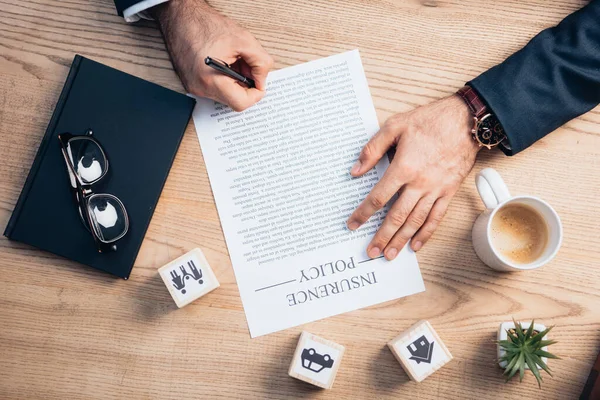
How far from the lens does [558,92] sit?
0.89m

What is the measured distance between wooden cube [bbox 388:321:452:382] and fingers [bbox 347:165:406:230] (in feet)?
0.78

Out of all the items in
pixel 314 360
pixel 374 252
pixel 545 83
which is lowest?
pixel 314 360

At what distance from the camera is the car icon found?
869 millimetres

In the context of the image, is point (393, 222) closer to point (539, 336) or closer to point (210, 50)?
point (539, 336)

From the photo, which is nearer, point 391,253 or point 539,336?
point 539,336

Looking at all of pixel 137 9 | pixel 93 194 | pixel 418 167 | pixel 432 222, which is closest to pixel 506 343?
→ pixel 432 222

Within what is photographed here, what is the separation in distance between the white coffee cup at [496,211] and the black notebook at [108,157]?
1.96 feet

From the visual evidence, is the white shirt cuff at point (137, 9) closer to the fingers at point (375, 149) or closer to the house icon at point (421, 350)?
the fingers at point (375, 149)

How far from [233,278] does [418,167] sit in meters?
0.43

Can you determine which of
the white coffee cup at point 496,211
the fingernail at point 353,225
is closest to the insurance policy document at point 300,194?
the fingernail at point 353,225

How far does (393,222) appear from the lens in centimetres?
92

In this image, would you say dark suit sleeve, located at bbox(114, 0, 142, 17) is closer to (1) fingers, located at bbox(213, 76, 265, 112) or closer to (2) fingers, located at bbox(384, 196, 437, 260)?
(1) fingers, located at bbox(213, 76, 265, 112)

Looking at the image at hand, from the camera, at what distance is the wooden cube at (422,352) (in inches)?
34.2

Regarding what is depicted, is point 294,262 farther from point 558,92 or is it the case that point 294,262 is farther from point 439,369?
point 558,92
